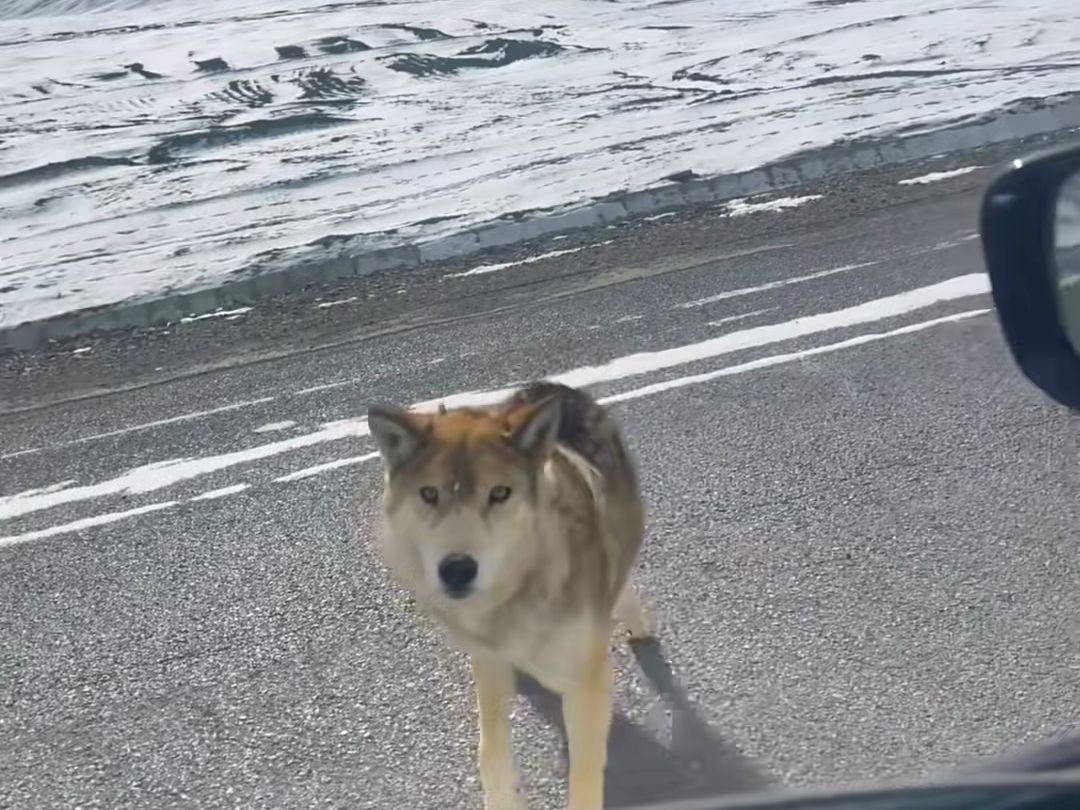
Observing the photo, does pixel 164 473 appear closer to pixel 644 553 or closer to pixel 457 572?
pixel 644 553

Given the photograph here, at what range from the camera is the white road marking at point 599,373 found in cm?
631

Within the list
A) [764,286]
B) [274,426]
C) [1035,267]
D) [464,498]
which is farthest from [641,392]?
[1035,267]

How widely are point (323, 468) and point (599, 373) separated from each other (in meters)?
1.48

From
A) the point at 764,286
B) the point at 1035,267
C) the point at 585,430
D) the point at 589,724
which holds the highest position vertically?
the point at 1035,267

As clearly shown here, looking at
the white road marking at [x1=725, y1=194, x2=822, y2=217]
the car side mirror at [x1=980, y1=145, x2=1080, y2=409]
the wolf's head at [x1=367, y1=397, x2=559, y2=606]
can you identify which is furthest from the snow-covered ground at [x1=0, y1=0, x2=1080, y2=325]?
the car side mirror at [x1=980, y1=145, x2=1080, y2=409]

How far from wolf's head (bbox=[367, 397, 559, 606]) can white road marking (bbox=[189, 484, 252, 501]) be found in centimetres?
257

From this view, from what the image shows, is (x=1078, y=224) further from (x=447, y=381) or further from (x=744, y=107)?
(x=744, y=107)

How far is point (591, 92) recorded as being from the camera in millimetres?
13086

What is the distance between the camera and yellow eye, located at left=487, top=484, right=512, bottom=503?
3512mm

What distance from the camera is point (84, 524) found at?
19.6ft

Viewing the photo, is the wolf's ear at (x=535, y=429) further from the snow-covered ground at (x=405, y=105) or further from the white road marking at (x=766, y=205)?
the white road marking at (x=766, y=205)

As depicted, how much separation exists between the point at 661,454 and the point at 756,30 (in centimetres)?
967

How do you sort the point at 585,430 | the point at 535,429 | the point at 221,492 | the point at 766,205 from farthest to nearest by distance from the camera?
the point at 766,205 < the point at 221,492 < the point at 585,430 < the point at 535,429

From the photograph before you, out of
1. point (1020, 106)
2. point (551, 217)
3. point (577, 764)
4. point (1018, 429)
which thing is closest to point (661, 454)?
point (1018, 429)
